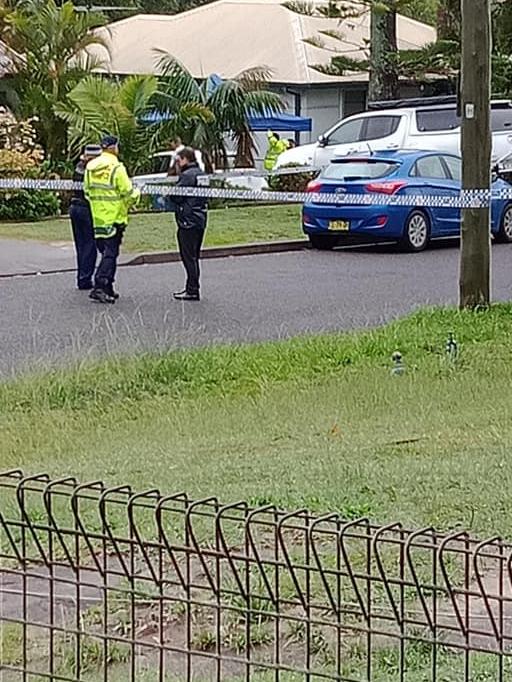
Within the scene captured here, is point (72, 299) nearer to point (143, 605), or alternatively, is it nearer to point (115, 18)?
point (143, 605)

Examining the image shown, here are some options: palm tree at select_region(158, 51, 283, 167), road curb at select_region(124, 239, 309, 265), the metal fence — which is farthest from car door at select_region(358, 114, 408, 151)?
the metal fence

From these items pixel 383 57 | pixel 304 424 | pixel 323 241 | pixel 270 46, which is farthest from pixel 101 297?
pixel 270 46

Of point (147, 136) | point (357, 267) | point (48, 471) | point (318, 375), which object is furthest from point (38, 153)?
point (48, 471)

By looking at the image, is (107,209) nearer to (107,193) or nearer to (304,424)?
(107,193)

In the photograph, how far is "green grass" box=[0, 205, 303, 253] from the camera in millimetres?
21014

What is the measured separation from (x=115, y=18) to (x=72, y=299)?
42.6m

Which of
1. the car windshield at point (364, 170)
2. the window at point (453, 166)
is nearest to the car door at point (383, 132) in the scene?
the window at point (453, 166)

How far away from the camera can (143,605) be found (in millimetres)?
5141

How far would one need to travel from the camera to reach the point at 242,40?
4125 centimetres

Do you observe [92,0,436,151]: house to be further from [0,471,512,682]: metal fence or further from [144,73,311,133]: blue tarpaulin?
[0,471,512,682]: metal fence

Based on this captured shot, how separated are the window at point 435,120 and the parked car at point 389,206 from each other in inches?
171

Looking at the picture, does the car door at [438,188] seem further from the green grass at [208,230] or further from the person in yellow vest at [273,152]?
the person in yellow vest at [273,152]

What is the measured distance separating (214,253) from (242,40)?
72.9 feet

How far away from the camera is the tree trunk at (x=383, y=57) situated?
30.5 metres
